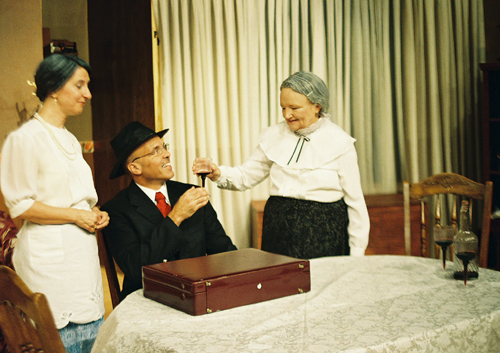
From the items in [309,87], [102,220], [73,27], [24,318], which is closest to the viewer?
[24,318]

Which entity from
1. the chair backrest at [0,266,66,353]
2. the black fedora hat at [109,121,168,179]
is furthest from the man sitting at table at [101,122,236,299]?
the chair backrest at [0,266,66,353]

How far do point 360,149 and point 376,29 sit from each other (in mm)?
1033

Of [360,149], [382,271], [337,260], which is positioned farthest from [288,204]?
[360,149]

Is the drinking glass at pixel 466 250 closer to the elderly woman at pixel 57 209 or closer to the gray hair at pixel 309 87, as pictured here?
the gray hair at pixel 309 87

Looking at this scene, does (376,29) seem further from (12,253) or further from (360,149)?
(12,253)

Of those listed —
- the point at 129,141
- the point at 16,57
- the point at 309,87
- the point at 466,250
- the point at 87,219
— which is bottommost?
the point at 466,250

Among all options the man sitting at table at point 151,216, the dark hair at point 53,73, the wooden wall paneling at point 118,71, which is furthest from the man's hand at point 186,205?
the wooden wall paneling at point 118,71

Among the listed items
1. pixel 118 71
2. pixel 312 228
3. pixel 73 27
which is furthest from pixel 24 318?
pixel 73 27

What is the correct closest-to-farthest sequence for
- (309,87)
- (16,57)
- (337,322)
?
1. (337,322)
2. (309,87)
3. (16,57)

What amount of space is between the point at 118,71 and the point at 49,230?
190cm

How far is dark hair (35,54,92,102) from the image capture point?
1764 millimetres

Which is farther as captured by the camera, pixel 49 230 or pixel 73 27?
pixel 73 27

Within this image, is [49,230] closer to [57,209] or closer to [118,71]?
[57,209]

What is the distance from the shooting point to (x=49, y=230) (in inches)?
67.4
